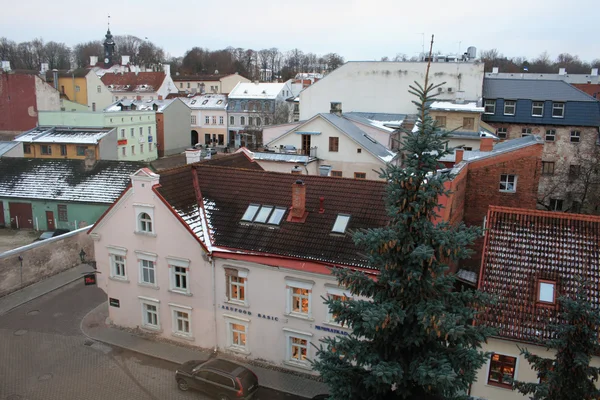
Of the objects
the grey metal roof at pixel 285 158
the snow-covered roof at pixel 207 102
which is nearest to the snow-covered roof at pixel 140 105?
the snow-covered roof at pixel 207 102

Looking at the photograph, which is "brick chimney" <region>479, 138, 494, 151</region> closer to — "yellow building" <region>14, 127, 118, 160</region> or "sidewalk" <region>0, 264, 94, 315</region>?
"sidewalk" <region>0, 264, 94, 315</region>

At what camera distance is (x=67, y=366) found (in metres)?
17.6

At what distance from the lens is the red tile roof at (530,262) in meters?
14.0

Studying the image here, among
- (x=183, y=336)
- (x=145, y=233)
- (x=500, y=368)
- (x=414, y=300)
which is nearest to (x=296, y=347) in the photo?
(x=183, y=336)

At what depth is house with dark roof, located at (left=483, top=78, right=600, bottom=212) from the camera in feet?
116

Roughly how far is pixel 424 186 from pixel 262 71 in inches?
4822

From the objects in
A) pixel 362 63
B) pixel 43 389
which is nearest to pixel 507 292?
pixel 43 389

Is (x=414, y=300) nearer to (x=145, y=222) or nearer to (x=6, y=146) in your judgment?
(x=145, y=222)

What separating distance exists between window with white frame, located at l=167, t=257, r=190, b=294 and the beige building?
67657 millimetres

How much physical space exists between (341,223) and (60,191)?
21.7 metres

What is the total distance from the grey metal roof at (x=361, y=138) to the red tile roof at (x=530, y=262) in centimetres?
1563

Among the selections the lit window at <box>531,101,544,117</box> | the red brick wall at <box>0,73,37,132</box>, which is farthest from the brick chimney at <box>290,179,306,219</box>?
the red brick wall at <box>0,73,37,132</box>

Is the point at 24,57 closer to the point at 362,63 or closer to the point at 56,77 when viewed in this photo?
the point at 56,77

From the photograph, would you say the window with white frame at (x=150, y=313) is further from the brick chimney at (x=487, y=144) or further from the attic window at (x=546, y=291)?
the brick chimney at (x=487, y=144)
